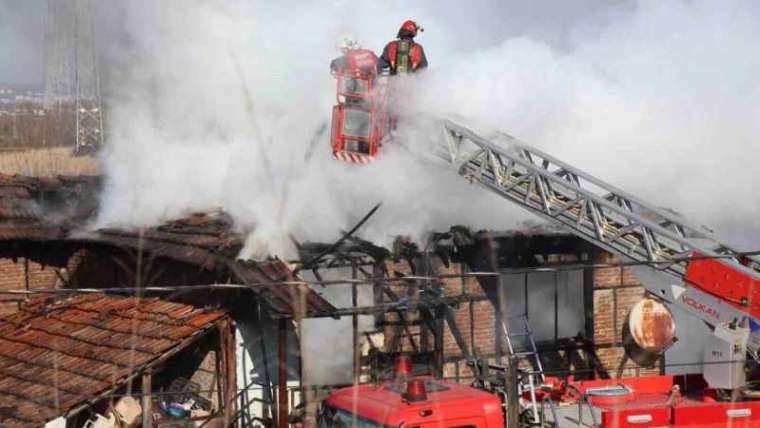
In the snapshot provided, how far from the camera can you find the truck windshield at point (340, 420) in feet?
23.7

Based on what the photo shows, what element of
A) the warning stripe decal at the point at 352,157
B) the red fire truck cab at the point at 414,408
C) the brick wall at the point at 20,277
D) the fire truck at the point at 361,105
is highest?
the fire truck at the point at 361,105

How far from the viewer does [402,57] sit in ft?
36.3

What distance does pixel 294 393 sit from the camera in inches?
452

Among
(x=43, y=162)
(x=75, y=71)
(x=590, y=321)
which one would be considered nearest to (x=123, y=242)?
(x=590, y=321)

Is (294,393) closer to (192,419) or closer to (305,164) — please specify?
(192,419)

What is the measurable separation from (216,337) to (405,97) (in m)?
3.65

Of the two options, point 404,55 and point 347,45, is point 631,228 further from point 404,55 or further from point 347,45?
point 347,45

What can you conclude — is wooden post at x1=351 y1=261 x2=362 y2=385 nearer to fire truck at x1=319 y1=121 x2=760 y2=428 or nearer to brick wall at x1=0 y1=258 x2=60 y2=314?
fire truck at x1=319 y1=121 x2=760 y2=428

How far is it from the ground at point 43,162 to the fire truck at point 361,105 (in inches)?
706

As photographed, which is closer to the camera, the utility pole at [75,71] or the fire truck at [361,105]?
the fire truck at [361,105]

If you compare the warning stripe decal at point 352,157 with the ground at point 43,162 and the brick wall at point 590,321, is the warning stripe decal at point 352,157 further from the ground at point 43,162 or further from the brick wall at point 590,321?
the ground at point 43,162

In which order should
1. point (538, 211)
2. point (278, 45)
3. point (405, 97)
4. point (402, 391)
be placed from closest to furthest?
1. point (402, 391)
2. point (538, 211)
3. point (405, 97)
4. point (278, 45)

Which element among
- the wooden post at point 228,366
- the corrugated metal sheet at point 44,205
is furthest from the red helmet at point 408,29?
the corrugated metal sheet at point 44,205

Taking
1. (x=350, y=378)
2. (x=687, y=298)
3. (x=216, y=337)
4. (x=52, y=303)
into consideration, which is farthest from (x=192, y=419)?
(x=687, y=298)
